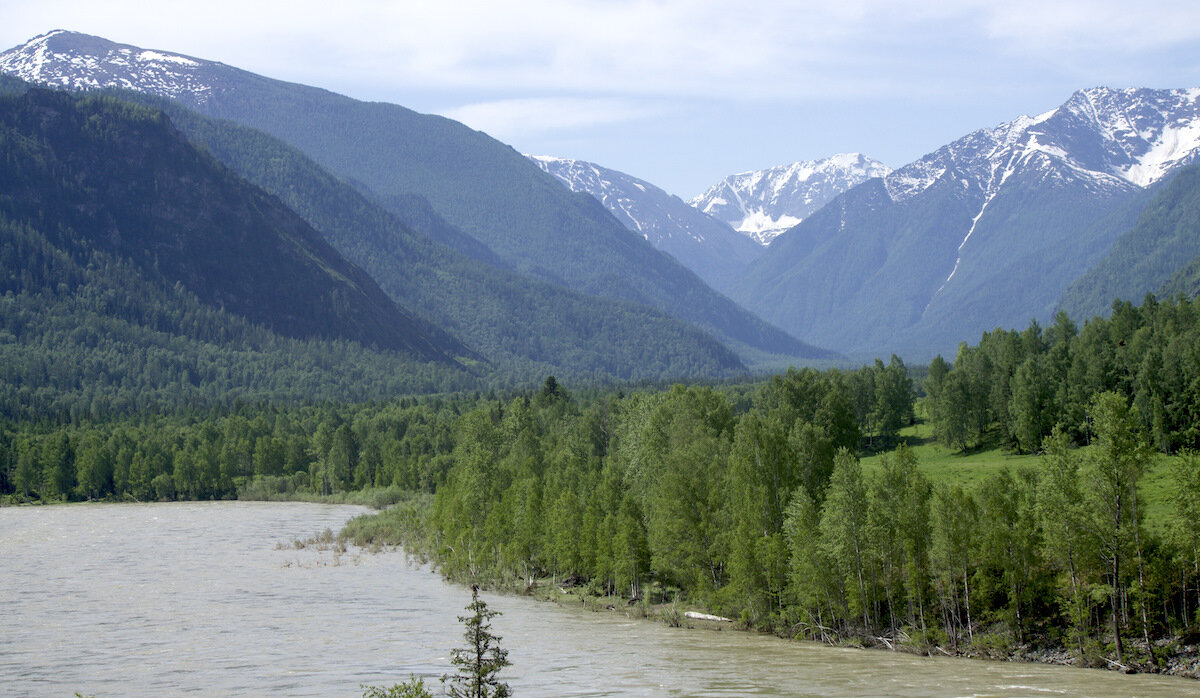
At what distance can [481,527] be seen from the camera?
97.9 meters

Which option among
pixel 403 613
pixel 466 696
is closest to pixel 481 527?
pixel 403 613

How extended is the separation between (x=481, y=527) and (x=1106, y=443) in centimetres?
5449

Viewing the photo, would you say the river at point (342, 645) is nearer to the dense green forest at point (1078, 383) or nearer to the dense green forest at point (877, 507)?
the dense green forest at point (877, 507)

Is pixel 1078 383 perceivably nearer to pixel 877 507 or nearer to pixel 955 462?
pixel 955 462

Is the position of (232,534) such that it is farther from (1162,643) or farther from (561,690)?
(1162,643)

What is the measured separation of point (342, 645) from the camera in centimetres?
6688

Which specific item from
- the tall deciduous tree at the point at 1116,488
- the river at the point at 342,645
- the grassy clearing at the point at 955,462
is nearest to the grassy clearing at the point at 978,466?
the grassy clearing at the point at 955,462

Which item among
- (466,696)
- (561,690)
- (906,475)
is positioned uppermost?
(906,475)

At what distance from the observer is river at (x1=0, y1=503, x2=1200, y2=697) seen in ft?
183

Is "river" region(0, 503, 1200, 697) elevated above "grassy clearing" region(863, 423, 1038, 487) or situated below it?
below

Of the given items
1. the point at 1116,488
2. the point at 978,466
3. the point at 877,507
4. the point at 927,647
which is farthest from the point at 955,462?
the point at 1116,488

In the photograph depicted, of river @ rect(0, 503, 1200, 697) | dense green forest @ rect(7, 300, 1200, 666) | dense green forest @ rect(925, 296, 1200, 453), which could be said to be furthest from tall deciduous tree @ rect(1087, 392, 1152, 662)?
dense green forest @ rect(925, 296, 1200, 453)

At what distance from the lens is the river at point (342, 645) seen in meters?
55.8

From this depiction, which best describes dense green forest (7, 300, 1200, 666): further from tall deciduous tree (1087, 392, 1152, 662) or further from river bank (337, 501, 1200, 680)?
river bank (337, 501, 1200, 680)
